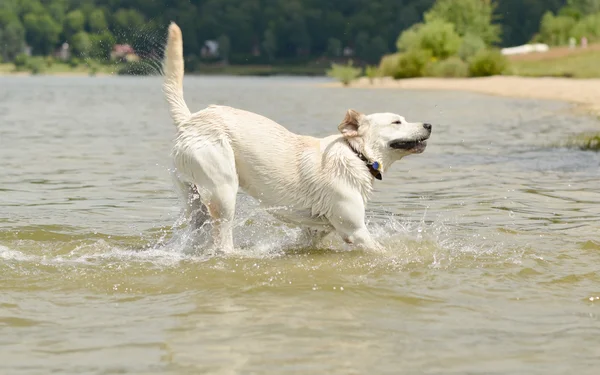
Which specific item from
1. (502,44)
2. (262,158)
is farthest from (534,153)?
(502,44)

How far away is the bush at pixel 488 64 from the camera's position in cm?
6122

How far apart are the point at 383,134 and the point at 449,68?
57.8 m

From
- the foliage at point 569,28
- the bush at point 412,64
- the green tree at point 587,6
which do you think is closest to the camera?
the bush at point 412,64

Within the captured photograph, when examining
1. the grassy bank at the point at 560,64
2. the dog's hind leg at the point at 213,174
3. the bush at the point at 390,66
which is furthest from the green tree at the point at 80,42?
the dog's hind leg at the point at 213,174

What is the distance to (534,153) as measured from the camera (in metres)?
16.9

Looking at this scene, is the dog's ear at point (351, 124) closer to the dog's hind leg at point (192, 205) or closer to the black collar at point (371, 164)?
the black collar at point (371, 164)

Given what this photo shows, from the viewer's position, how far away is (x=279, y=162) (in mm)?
7547

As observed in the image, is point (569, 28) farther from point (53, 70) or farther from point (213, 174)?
point (213, 174)

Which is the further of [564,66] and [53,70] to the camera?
[53,70]

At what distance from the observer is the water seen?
16.2ft

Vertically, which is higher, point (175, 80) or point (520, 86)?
point (175, 80)

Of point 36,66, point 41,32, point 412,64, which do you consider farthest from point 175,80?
point 41,32

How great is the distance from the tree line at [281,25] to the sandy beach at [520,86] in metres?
69.0

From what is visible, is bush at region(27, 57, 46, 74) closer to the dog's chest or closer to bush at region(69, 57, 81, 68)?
bush at region(69, 57, 81, 68)
